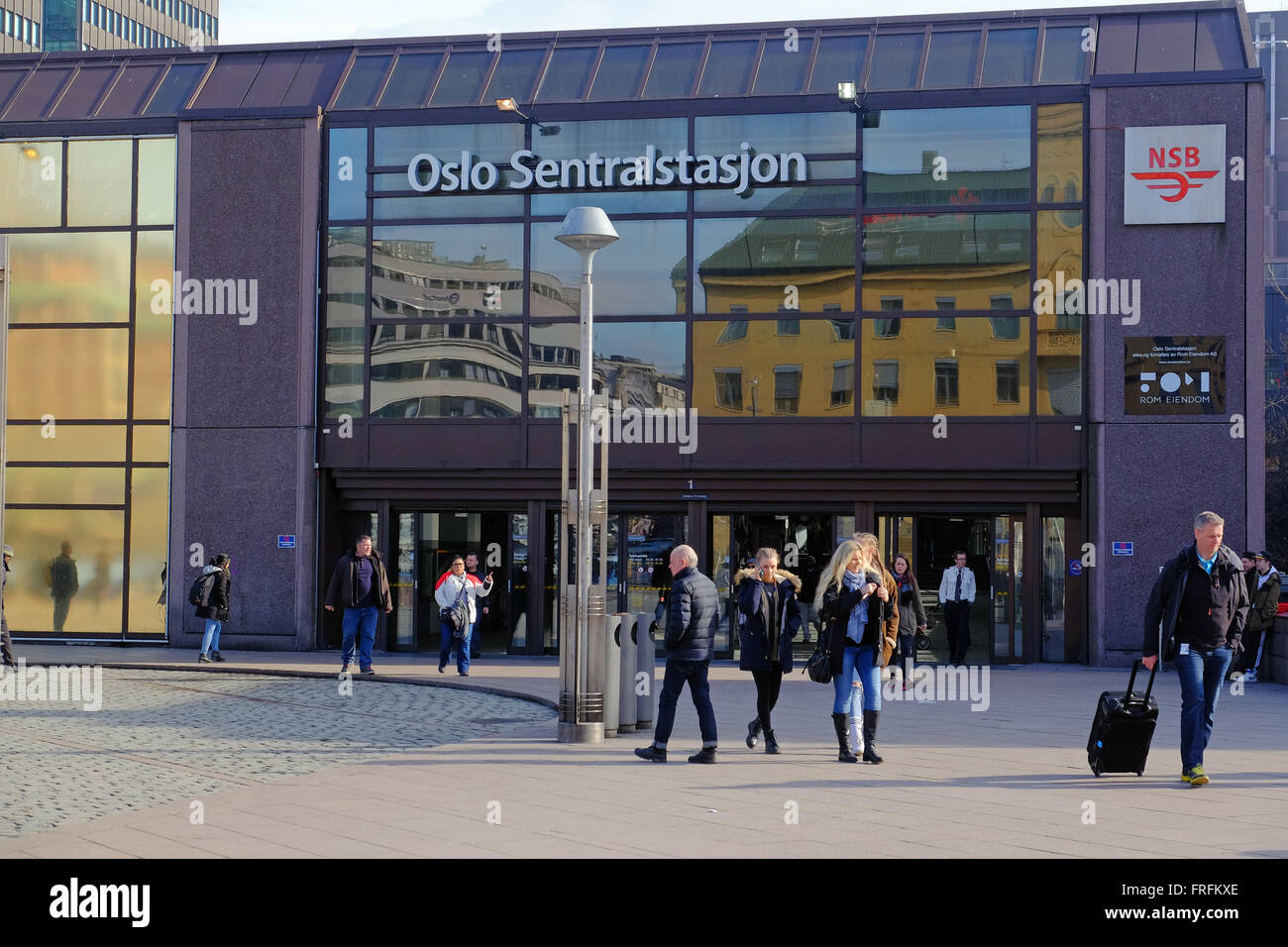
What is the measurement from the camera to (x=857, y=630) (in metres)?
11.7

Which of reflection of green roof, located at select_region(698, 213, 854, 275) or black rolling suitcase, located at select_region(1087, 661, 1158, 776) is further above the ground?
reflection of green roof, located at select_region(698, 213, 854, 275)

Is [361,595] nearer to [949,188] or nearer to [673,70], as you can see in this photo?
[673,70]

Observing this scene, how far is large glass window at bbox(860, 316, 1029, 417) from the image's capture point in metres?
21.6

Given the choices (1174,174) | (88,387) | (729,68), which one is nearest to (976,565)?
(1174,174)

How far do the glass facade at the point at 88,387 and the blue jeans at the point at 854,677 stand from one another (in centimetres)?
1494

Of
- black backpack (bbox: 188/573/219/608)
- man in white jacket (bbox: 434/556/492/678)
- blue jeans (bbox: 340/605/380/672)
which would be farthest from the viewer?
black backpack (bbox: 188/573/219/608)

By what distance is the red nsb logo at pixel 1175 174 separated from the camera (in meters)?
21.1

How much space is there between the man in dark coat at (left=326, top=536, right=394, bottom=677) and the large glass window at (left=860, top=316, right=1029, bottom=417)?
741 centimetres

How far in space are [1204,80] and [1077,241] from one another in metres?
2.76

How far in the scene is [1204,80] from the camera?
21.2m

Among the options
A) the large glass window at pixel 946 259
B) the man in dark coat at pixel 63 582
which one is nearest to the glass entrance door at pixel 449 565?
the man in dark coat at pixel 63 582

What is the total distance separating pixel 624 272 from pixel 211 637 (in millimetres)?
7831

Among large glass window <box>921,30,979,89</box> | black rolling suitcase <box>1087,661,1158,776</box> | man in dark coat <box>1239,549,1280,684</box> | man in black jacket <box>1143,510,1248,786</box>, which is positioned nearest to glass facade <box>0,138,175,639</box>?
large glass window <box>921,30,979,89</box>

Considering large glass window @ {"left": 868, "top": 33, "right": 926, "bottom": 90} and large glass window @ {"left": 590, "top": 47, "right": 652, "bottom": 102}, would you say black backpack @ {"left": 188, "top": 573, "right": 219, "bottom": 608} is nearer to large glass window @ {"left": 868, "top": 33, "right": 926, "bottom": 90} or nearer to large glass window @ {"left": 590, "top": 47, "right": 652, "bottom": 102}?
large glass window @ {"left": 590, "top": 47, "right": 652, "bottom": 102}
